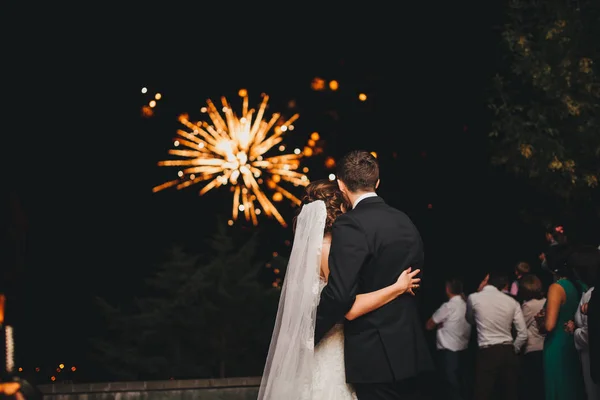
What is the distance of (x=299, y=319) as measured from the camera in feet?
16.9

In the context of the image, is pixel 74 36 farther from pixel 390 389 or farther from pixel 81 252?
pixel 390 389

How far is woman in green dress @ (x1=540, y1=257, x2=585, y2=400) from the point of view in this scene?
27.1 ft

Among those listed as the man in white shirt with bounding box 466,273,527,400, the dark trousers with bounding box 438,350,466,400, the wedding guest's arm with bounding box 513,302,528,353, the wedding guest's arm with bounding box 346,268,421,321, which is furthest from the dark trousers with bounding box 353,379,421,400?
the dark trousers with bounding box 438,350,466,400

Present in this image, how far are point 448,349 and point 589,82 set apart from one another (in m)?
6.18

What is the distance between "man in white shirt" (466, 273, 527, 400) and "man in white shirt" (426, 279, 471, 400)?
4.72 feet

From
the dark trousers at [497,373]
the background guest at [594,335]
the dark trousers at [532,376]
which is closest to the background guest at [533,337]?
the dark trousers at [532,376]

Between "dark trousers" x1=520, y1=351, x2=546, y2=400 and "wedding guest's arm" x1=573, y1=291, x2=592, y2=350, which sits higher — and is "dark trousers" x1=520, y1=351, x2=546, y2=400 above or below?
below

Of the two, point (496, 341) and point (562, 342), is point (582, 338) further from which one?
point (496, 341)

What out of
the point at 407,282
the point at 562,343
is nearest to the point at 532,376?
the point at 562,343

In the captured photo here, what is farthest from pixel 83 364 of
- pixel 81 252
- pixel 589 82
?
pixel 81 252

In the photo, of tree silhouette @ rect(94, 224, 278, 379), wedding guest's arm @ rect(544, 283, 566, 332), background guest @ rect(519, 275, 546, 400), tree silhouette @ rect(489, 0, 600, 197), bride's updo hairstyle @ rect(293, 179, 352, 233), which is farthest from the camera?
tree silhouette @ rect(489, 0, 600, 197)

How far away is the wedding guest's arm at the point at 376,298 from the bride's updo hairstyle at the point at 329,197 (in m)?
0.63

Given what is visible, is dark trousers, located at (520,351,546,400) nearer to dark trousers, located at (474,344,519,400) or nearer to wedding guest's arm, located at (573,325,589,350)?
dark trousers, located at (474,344,519,400)

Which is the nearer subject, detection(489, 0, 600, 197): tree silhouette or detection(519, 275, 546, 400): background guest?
detection(519, 275, 546, 400): background guest
